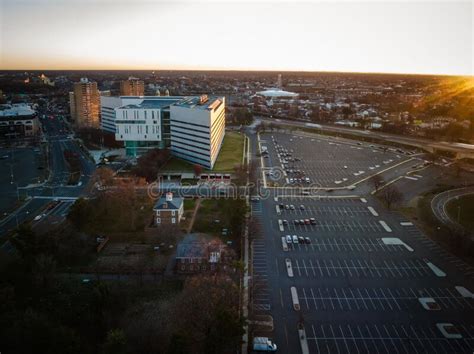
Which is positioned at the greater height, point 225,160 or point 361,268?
point 225,160

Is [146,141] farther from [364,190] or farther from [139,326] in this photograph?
[139,326]

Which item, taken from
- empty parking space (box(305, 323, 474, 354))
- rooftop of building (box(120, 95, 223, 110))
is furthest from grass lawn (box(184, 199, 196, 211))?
rooftop of building (box(120, 95, 223, 110))

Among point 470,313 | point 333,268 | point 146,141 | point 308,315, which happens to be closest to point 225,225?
point 333,268

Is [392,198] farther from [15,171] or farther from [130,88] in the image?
[130,88]

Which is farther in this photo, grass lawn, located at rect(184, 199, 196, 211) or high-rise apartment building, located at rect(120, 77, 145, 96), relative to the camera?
high-rise apartment building, located at rect(120, 77, 145, 96)

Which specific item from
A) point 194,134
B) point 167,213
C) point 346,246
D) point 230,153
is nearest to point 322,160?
point 230,153

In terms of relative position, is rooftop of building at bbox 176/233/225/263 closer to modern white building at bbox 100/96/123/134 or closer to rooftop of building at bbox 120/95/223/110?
rooftop of building at bbox 120/95/223/110
